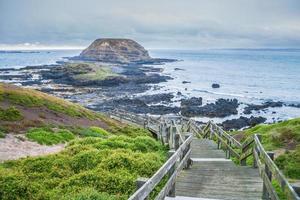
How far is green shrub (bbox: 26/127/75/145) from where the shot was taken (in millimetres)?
19312

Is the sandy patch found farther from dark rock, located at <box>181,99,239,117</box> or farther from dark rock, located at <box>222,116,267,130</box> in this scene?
dark rock, located at <box>181,99,239,117</box>

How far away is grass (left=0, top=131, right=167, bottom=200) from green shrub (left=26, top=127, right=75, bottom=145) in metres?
4.66

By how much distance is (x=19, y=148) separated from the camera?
1706cm

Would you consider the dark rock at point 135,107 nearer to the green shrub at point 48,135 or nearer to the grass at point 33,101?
the grass at point 33,101

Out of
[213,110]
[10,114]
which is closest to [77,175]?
[10,114]

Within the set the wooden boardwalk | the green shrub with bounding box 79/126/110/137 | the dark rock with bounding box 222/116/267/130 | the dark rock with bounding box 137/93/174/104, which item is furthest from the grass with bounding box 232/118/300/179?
the dark rock with bounding box 137/93/174/104

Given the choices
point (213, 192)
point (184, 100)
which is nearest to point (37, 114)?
point (213, 192)

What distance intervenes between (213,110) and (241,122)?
28.0 ft

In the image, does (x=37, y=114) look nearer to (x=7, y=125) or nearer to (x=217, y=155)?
(x=7, y=125)

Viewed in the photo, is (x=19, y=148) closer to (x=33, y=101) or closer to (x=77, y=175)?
(x=77, y=175)

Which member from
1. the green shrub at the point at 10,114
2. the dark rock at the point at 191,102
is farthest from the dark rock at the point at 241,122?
the green shrub at the point at 10,114

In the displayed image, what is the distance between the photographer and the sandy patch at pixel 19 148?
15.7m

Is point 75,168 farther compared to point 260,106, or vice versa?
point 260,106

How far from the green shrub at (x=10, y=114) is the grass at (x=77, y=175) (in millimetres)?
9255
